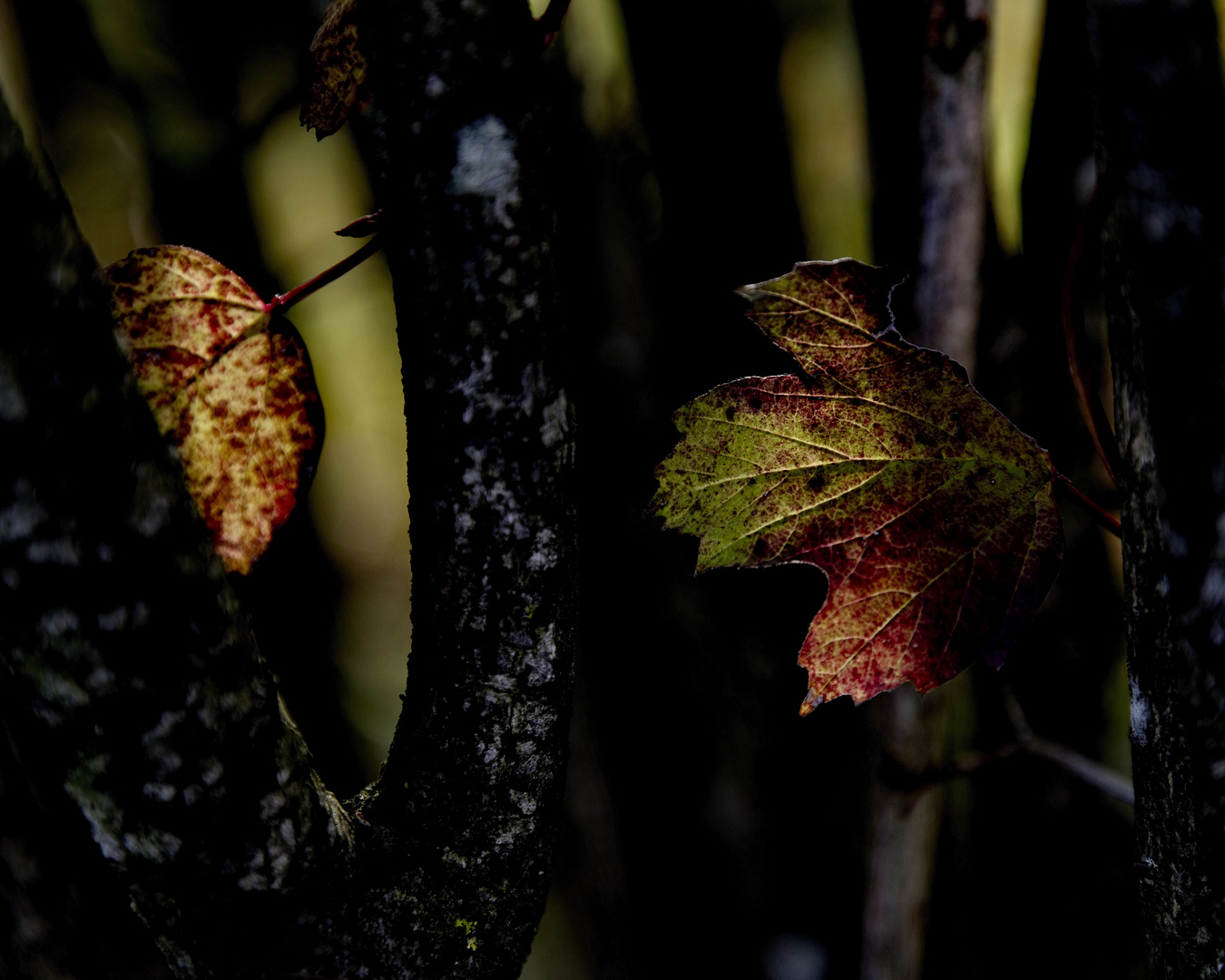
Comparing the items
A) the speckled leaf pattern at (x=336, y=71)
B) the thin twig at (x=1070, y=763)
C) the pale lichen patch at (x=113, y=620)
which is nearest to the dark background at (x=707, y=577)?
the thin twig at (x=1070, y=763)

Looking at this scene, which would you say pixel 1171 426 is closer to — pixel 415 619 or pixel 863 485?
A: pixel 863 485

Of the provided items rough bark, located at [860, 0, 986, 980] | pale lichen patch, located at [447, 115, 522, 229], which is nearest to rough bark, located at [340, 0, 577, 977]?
pale lichen patch, located at [447, 115, 522, 229]

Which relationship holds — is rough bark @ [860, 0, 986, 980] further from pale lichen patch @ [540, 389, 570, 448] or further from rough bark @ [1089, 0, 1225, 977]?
pale lichen patch @ [540, 389, 570, 448]

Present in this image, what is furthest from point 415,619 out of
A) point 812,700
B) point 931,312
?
point 931,312

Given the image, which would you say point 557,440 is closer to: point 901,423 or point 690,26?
point 901,423

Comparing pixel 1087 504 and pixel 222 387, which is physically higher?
pixel 222 387

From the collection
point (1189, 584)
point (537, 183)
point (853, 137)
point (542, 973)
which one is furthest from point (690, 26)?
point (542, 973)
